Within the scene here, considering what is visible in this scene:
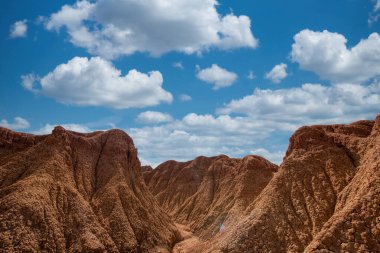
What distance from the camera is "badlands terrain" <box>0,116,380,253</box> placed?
4044 centimetres

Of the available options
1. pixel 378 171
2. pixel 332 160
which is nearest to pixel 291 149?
pixel 332 160

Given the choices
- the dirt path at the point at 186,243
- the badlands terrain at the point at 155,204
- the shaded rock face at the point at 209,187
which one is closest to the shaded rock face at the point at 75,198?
the badlands terrain at the point at 155,204

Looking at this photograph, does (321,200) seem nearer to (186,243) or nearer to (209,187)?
(186,243)

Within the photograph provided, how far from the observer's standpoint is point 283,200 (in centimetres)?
4641

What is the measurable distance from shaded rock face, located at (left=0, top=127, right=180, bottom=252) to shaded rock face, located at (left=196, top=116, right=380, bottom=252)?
11.7 meters

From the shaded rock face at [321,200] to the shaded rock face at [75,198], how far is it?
1174 centimetres

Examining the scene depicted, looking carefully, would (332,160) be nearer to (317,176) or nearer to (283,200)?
(317,176)

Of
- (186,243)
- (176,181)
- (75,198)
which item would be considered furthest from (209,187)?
(75,198)

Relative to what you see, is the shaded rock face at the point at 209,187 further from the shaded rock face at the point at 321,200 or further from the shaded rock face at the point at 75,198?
the shaded rock face at the point at 321,200

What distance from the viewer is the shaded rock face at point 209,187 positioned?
71.7 metres

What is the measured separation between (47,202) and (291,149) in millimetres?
31716

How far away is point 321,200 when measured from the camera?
146ft

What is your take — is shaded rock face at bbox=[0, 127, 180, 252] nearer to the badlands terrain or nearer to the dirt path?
the badlands terrain

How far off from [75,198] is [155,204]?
19.6 meters
